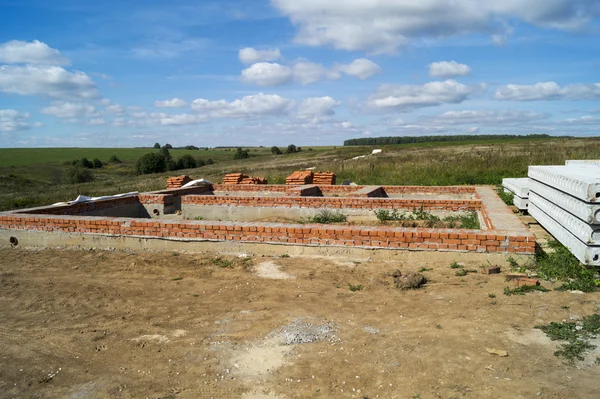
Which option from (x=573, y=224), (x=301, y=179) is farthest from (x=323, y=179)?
(x=573, y=224)

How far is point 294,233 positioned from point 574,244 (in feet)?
11.1

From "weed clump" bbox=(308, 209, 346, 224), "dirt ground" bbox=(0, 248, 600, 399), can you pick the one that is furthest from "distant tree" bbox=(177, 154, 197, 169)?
"dirt ground" bbox=(0, 248, 600, 399)

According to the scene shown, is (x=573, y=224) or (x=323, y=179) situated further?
(x=323, y=179)

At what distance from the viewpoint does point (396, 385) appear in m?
2.72

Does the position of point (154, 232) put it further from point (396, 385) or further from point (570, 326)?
point (570, 326)

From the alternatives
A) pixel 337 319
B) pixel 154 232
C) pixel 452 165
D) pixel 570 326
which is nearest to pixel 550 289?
pixel 570 326

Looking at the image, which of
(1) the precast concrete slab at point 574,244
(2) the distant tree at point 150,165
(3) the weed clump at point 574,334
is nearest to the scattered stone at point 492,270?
(1) the precast concrete slab at point 574,244

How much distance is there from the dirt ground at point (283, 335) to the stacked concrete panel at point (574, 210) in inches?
28.1

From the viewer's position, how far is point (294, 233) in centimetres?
593

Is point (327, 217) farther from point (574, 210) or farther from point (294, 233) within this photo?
point (574, 210)

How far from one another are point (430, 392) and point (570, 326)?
1.57 meters

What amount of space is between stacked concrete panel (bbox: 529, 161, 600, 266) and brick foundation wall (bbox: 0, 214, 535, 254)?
51cm

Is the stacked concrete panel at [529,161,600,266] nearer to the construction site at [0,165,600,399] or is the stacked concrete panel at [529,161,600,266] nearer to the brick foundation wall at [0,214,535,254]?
the construction site at [0,165,600,399]

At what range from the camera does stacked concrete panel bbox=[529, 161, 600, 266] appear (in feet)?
14.4
